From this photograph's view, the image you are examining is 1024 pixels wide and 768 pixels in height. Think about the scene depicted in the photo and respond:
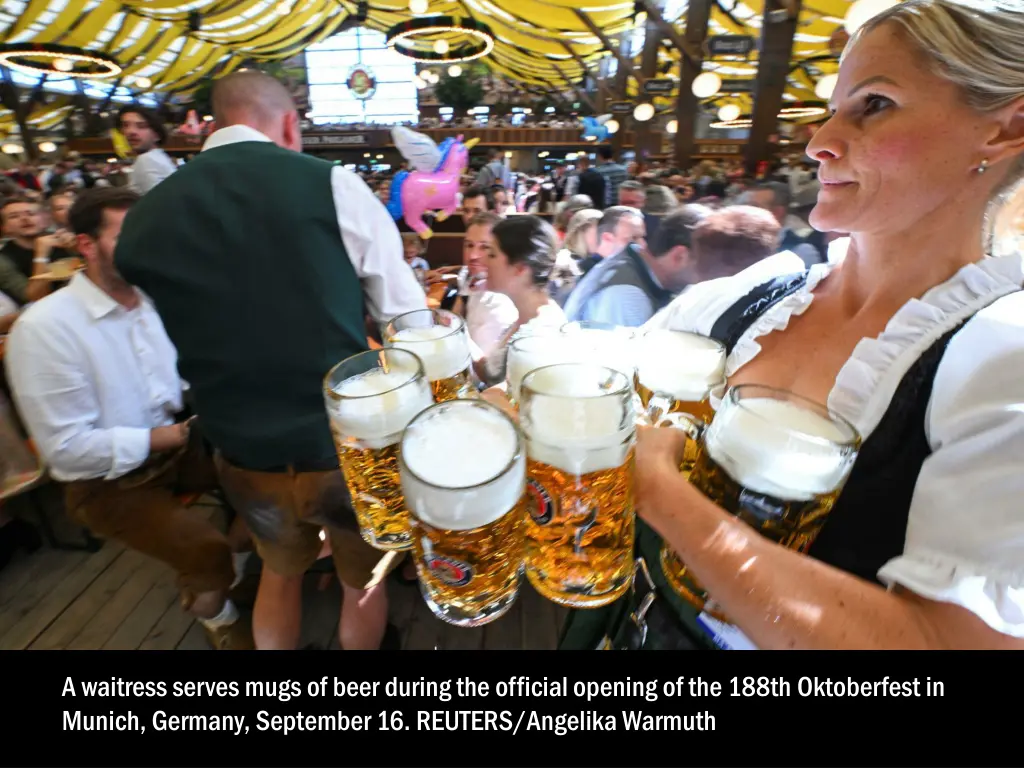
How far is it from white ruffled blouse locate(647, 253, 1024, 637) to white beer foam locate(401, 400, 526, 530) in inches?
14.4

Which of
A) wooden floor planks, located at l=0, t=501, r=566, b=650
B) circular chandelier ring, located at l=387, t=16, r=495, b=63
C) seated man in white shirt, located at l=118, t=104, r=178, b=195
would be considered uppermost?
circular chandelier ring, located at l=387, t=16, r=495, b=63

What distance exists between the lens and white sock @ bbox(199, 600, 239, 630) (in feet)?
5.09

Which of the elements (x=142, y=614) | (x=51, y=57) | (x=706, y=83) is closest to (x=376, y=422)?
(x=142, y=614)

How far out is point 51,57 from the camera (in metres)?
6.44

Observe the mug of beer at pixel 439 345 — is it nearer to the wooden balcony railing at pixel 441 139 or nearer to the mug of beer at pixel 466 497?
the mug of beer at pixel 466 497

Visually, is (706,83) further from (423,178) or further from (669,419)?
(669,419)

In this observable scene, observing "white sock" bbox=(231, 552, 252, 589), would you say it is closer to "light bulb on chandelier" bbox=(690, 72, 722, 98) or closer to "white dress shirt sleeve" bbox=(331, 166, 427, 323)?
A: "white dress shirt sleeve" bbox=(331, 166, 427, 323)

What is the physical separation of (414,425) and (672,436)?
0.28 meters

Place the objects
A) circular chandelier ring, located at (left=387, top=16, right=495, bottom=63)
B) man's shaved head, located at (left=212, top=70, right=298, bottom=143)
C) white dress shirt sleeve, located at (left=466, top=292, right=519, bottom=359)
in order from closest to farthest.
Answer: man's shaved head, located at (left=212, top=70, right=298, bottom=143), white dress shirt sleeve, located at (left=466, top=292, right=519, bottom=359), circular chandelier ring, located at (left=387, top=16, right=495, bottom=63)

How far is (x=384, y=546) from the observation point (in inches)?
26.0

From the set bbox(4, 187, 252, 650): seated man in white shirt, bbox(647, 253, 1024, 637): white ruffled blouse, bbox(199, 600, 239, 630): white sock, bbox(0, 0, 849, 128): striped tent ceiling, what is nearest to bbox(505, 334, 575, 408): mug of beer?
bbox(647, 253, 1024, 637): white ruffled blouse

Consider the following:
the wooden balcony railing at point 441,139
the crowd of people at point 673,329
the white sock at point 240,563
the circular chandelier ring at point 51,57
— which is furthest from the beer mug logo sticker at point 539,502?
the wooden balcony railing at point 441,139

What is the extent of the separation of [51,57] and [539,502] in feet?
30.4
